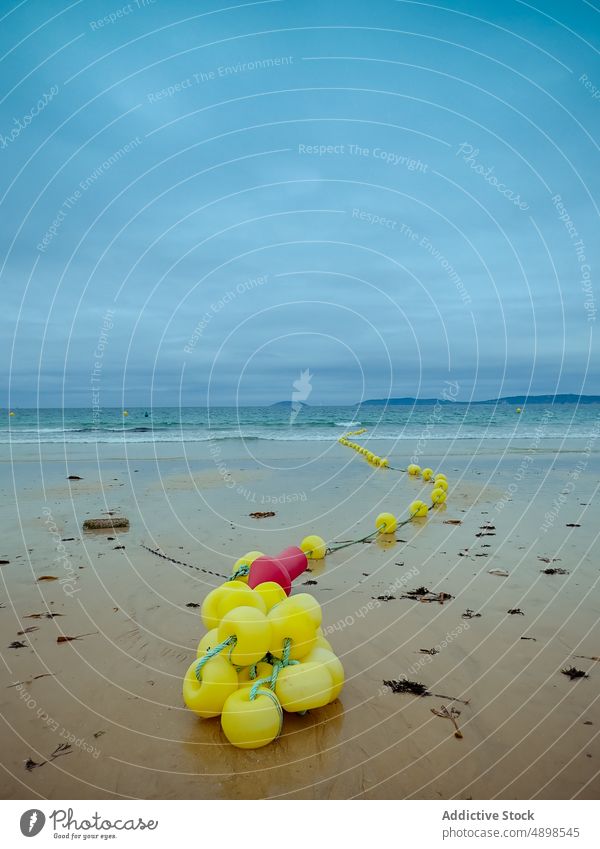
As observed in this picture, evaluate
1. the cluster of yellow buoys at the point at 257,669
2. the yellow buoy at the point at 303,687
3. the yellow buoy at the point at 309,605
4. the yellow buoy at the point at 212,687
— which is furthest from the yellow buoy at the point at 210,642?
the yellow buoy at the point at 309,605

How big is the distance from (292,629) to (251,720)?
2.16 feet

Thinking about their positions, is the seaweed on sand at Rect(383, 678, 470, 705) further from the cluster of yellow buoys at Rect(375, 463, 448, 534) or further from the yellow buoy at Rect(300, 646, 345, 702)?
the cluster of yellow buoys at Rect(375, 463, 448, 534)

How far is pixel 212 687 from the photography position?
349cm

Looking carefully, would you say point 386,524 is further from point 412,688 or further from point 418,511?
point 412,688

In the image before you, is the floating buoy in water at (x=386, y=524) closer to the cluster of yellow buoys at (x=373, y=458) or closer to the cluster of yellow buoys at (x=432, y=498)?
the cluster of yellow buoys at (x=432, y=498)

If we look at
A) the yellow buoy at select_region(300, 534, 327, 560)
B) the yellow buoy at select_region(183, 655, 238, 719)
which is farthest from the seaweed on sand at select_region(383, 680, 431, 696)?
the yellow buoy at select_region(300, 534, 327, 560)

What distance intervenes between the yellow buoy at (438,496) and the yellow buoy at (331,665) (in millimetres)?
7943

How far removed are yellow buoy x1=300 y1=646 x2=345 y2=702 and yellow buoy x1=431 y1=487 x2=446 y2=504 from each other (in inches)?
313

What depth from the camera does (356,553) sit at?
7988 millimetres

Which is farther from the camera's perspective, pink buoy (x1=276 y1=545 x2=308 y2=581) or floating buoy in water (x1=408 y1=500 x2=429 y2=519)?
floating buoy in water (x1=408 y1=500 x2=429 y2=519)

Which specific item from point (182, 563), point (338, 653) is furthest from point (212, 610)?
point (182, 563)

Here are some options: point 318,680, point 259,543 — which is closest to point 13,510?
point 259,543

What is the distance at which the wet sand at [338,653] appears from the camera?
10.6ft

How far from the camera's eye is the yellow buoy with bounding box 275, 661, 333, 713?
356 cm
